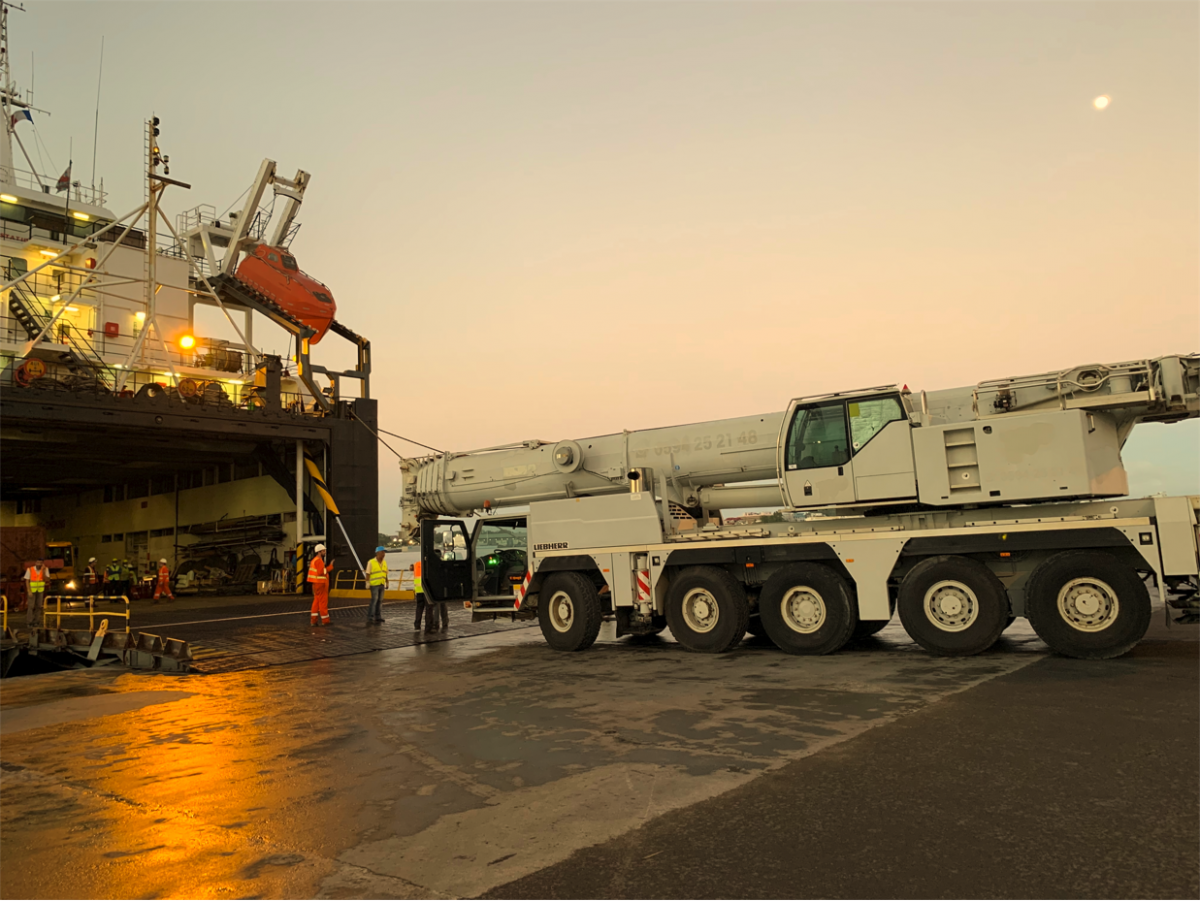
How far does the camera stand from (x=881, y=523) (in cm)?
979

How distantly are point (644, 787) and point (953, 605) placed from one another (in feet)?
18.8

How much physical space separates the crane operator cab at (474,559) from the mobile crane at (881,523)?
1.32 m

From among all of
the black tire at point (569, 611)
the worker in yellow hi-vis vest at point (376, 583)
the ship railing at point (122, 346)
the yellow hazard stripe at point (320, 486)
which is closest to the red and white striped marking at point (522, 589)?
the black tire at point (569, 611)

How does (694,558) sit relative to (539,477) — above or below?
below

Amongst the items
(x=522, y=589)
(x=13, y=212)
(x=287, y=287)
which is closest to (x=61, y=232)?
(x=13, y=212)

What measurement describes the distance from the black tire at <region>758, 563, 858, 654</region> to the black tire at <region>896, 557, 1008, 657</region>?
0.73 meters

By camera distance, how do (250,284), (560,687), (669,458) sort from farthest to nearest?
1. (250,284)
2. (669,458)
3. (560,687)

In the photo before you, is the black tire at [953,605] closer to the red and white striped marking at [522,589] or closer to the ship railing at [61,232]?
the red and white striped marking at [522,589]

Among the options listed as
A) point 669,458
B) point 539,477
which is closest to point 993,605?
point 669,458

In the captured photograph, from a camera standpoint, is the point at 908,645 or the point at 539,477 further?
the point at 539,477

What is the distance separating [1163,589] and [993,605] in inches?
63.0

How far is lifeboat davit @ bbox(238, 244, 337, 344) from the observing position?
31.8 metres

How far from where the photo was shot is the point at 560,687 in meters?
8.83

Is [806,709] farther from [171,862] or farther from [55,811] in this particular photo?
[55,811]
